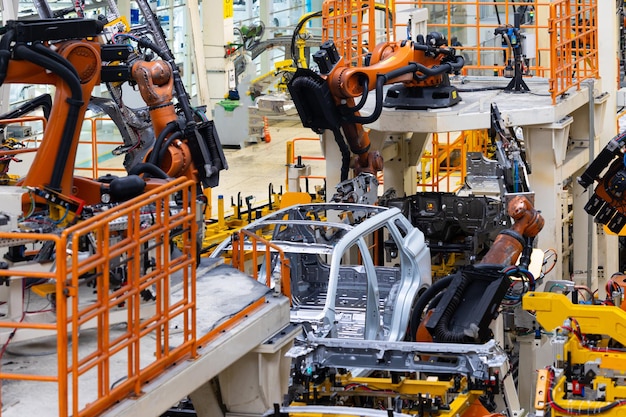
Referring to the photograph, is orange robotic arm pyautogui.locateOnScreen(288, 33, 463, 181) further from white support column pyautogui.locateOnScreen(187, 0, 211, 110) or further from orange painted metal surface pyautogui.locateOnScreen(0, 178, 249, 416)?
white support column pyautogui.locateOnScreen(187, 0, 211, 110)

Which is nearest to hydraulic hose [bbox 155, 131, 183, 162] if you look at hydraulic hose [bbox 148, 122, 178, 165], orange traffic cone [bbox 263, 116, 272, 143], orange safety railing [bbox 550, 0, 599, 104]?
hydraulic hose [bbox 148, 122, 178, 165]

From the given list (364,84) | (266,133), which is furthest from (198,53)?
(364,84)

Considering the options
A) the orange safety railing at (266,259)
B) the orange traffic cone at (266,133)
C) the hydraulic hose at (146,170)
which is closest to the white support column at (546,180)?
the hydraulic hose at (146,170)

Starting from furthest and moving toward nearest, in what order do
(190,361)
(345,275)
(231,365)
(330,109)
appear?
(330,109)
(345,275)
(231,365)
(190,361)

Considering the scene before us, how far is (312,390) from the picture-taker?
28.8 ft

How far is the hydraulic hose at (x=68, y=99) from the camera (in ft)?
27.7

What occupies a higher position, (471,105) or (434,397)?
(471,105)

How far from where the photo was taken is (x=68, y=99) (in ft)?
28.0

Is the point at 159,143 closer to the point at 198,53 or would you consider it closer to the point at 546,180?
the point at 546,180

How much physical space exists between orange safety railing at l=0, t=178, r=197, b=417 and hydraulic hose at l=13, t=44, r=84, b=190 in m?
0.98

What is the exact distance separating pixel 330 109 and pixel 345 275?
2.75 meters

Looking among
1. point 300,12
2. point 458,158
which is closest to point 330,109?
point 458,158

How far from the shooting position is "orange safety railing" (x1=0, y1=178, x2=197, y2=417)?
19.4 feet

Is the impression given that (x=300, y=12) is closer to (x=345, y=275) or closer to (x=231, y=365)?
(x=345, y=275)
